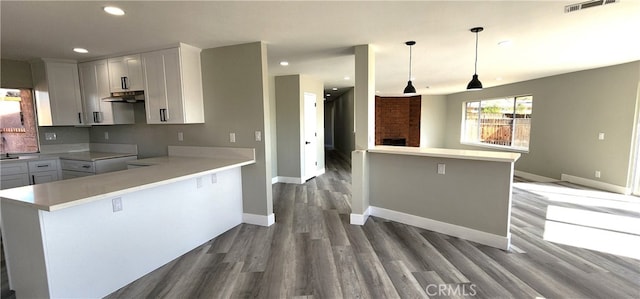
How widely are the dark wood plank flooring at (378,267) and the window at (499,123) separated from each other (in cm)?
400

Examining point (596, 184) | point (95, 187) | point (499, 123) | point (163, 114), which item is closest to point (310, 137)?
point (163, 114)

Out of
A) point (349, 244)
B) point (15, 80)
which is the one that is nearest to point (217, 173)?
point (349, 244)

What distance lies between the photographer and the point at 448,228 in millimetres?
3240

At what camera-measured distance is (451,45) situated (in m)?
3.43

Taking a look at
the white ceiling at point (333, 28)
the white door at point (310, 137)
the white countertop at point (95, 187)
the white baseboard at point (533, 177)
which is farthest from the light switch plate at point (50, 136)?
the white baseboard at point (533, 177)

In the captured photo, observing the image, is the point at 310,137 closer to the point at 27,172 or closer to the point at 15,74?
the point at 27,172

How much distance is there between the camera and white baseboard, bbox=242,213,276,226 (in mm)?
3533

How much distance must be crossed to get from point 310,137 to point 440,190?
3352mm

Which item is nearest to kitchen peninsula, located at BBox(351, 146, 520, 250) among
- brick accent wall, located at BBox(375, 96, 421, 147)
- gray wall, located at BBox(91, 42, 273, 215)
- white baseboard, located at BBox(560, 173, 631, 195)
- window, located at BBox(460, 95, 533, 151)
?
gray wall, located at BBox(91, 42, 273, 215)

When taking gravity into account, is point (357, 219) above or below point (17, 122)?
below

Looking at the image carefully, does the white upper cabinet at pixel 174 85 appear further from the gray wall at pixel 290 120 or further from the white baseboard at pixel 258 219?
the gray wall at pixel 290 120

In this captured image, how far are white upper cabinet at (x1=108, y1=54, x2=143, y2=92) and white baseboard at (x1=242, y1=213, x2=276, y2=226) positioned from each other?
7.46 ft

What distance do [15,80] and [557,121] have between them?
9.73m

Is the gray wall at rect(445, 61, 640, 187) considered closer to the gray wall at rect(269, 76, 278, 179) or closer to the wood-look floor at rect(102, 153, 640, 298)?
the wood-look floor at rect(102, 153, 640, 298)
